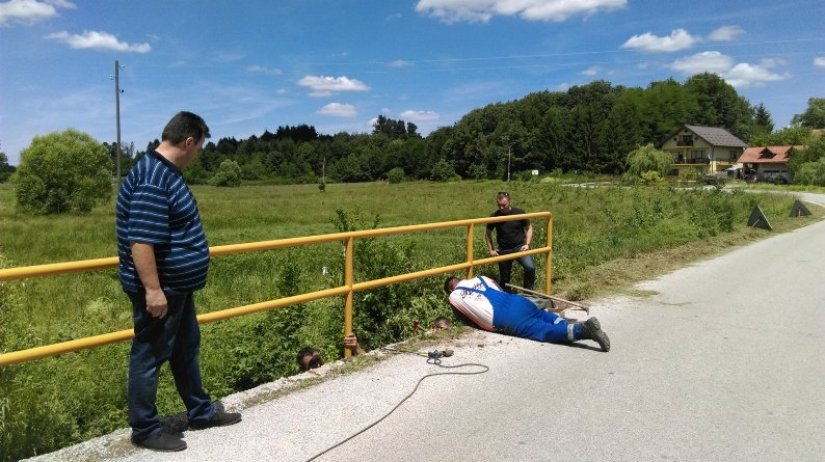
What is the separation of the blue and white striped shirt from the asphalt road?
103 cm

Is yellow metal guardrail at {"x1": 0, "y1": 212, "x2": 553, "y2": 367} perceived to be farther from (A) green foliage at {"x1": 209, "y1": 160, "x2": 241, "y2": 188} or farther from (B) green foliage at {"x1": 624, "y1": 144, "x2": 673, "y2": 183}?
(A) green foliage at {"x1": 209, "y1": 160, "x2": 241, "y2": 188}

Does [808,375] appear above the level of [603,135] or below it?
below

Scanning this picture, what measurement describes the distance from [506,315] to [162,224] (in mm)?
3906

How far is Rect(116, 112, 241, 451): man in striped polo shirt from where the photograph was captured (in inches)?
127

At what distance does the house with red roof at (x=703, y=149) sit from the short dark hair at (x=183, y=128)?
99054 millimetres

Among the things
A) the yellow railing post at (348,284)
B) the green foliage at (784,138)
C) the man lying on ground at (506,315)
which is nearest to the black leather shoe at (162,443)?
the yellow railing post at (348,284)

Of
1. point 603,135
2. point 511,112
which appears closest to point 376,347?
point 603,135

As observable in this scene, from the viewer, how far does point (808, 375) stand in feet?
17.3

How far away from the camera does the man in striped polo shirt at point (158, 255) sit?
3.23 m

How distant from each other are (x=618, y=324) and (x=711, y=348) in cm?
115

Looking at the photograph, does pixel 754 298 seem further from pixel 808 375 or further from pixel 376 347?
pixel 376 347

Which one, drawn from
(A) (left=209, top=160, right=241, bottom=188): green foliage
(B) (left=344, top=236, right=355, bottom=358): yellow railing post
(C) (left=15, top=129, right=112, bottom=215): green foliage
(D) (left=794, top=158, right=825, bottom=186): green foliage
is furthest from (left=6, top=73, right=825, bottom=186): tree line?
(B) (left=344, top=236, right=355, bottom=358): yellow railing post

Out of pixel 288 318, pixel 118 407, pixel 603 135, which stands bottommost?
pixel 118 407

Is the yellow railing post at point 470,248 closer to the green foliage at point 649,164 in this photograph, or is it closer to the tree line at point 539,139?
the green foliage at point 649,164
